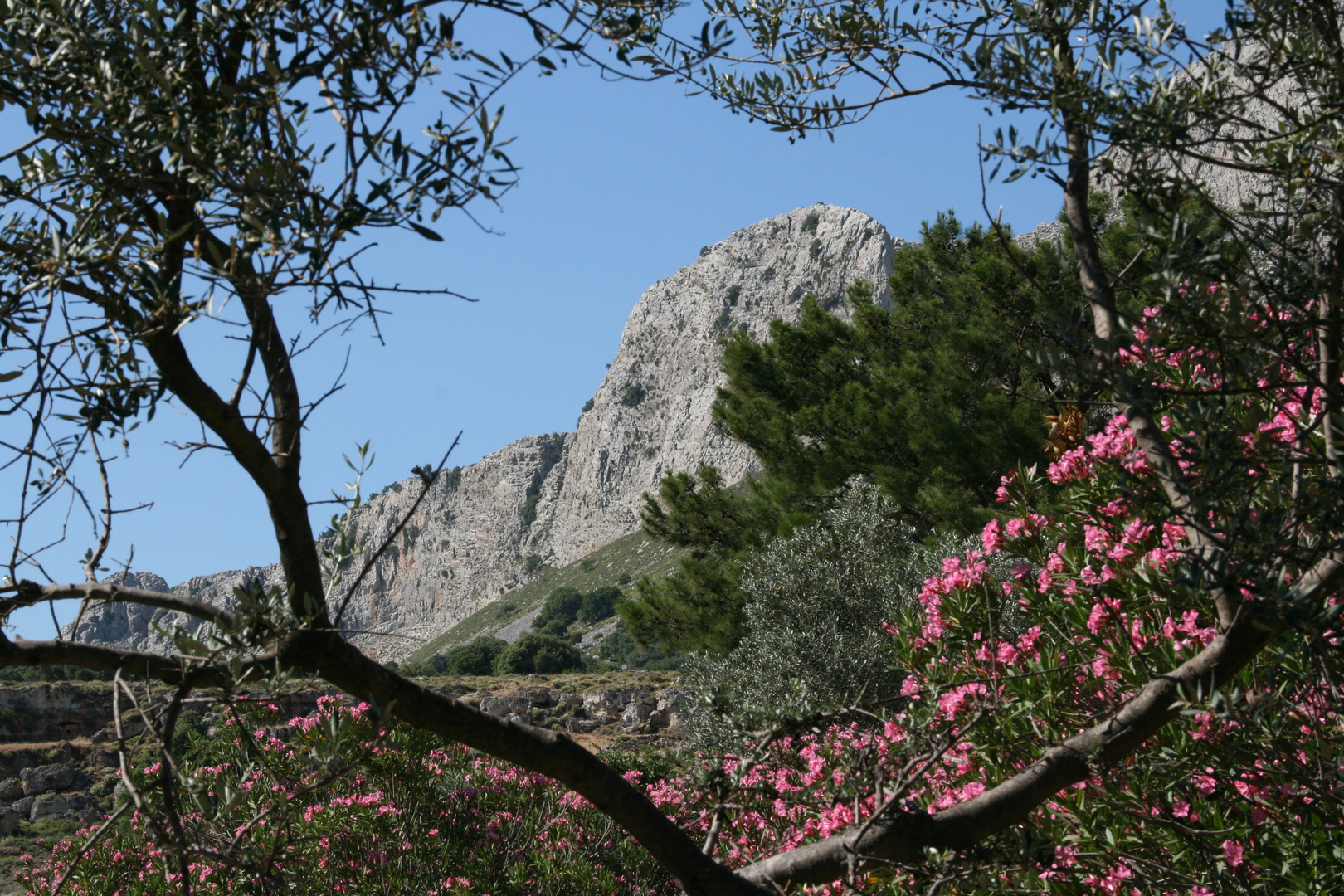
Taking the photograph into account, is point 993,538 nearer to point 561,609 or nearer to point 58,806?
point 58,806

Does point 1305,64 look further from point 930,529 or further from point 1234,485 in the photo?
point 930,529

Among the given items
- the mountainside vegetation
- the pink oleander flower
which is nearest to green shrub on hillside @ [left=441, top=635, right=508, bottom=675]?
the mountainside vegetation

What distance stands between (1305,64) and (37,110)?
243cm

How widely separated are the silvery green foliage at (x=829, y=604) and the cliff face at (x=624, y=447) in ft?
209

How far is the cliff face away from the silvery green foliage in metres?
63.8

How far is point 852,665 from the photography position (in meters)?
7.52

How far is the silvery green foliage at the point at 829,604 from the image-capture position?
7551 mm

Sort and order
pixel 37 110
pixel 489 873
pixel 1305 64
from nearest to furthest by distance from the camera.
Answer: pixel 37 110 < pixel 1305 64 < pixel 489 873

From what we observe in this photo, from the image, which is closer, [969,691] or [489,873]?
[969,691]

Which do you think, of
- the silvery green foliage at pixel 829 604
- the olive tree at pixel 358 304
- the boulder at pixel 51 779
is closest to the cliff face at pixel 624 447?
the boulder at pixel 51 779

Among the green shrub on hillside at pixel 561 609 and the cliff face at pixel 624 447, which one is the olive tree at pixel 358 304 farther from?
the green shrub on hillside at pixel 561 609

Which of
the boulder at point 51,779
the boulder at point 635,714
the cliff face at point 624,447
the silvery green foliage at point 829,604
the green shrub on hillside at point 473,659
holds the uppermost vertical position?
the cliff face at point 624,447

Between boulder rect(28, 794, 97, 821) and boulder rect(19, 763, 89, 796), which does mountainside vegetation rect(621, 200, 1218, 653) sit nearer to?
boulder rect(28, 794, 97, 821)

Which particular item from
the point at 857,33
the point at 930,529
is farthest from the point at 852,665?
the point at 857,33
